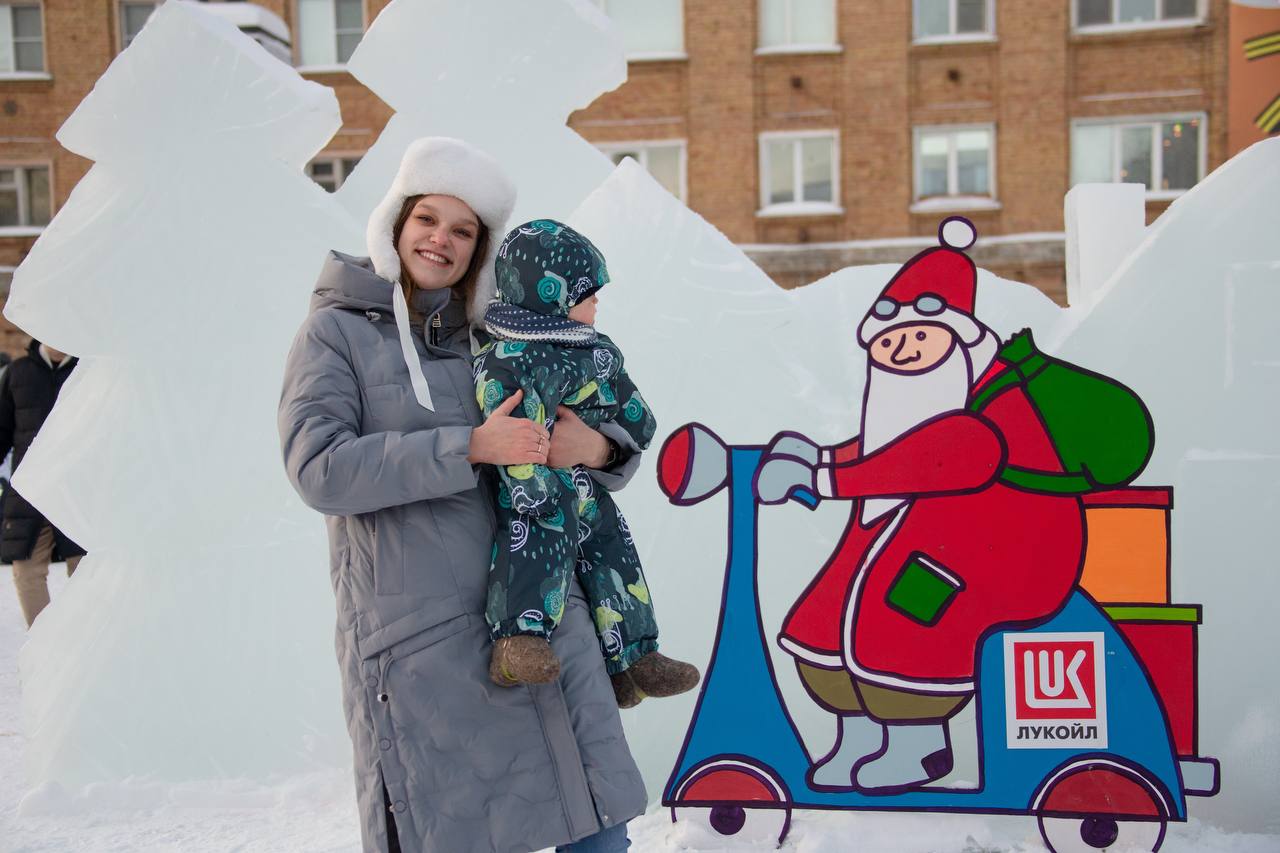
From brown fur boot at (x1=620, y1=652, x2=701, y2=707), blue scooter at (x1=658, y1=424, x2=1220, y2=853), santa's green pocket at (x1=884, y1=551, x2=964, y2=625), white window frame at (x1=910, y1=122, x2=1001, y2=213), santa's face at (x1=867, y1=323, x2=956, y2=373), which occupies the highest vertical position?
white window frame at (x1=910, y1=122, x2=1001, y2=213)

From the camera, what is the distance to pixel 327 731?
11.7 feet

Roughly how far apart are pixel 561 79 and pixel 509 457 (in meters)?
2.53

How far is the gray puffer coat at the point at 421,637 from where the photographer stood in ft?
5.41

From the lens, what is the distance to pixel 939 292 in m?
3.25

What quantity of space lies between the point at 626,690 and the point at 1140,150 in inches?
557

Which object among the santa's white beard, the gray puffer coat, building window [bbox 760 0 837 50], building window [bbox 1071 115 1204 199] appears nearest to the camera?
the gray puffer coat

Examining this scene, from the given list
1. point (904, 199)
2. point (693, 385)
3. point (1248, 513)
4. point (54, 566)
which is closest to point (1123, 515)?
point (1248, 513)

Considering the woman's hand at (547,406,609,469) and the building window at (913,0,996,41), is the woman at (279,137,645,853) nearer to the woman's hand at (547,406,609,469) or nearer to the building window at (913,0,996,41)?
the woman's hand at (547,406,609,469)

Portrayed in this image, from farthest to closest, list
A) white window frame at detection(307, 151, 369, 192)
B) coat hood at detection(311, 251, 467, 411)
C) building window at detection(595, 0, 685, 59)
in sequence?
white window frame at detection(307, 151, 369, 192)
building window at detection(595, 0, 685, 59)
coat hood at detection(311, 251, 467, 411)

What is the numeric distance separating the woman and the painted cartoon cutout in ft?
4.84

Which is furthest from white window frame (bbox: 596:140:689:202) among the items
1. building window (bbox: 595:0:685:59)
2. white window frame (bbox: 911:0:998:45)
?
white window frame (bbox: 911:0:998:45)

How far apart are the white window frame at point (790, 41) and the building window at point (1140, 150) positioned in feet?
10.4

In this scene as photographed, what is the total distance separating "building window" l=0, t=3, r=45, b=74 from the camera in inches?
593

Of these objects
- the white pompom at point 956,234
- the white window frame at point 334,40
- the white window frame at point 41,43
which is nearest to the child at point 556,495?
the white pompom at point 956,234
